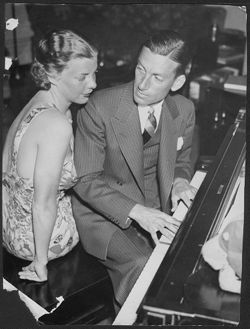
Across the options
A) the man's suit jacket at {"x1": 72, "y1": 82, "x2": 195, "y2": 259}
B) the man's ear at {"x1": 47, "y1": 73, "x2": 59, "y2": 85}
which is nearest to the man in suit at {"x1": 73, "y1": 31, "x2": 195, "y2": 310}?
the man's suit jacket at {"x1": 72, "y1": 82, "x2": 195, "y2": 259}

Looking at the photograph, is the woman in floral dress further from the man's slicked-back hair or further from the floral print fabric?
the man's slicked-back hair

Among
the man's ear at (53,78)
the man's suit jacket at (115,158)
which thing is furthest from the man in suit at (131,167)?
the man's ear at (53,78)

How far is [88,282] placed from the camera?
5.13 ft

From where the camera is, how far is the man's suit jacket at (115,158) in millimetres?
1524

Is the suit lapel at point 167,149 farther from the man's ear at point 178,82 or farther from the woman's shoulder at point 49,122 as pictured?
the woman's shoulder at point 49,122

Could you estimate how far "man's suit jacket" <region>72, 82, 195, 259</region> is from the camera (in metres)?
1.52

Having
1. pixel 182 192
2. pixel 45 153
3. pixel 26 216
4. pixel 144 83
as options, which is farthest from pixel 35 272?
pixel 144 83

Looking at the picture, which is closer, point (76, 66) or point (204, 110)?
point (76, 66)

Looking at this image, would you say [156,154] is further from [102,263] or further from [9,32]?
[9,32]

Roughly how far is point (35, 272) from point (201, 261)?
1.57 feet

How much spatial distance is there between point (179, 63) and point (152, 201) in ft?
1.23

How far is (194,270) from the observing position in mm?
1318

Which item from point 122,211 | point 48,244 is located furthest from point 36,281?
point 122,211

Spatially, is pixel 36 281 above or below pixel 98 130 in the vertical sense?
below
